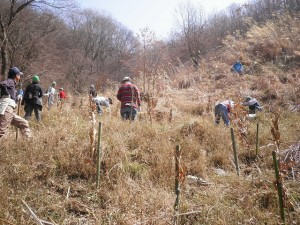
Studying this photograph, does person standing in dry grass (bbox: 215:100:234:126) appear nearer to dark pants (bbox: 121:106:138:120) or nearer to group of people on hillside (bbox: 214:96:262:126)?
group of people on hillside (bbox: 214:96:262:126)

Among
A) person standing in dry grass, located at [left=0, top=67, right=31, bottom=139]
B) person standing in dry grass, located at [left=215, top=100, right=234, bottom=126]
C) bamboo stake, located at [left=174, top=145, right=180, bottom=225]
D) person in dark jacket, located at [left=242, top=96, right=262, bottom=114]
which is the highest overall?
person in dark jacket, located at [left=242, top=96, right=262, bottom=114]

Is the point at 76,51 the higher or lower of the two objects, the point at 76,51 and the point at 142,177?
the higher

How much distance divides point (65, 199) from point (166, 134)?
2209 millimetres

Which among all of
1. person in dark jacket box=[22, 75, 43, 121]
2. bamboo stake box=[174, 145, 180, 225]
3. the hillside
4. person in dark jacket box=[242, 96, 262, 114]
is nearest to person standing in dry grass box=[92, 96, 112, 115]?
person in dark jacket box=[22, 75, 43, 121]

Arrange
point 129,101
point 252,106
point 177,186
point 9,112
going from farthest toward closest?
point 252,106, point 129,101, point 9,112, point 177,186

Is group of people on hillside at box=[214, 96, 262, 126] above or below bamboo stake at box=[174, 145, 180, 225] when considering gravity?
above

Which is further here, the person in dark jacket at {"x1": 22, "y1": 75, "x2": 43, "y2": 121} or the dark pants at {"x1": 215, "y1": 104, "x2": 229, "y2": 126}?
the person in dark jacket at {"x1": 22, "y1": 75, "x2": 43, "y2": 121}

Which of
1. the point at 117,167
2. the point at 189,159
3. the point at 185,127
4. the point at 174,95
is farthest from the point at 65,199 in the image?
the point at 174,95

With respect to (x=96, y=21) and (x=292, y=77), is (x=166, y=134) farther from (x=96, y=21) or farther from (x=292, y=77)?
(x=96, y=21)

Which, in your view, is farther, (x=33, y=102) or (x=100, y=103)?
(x=100, y=103)

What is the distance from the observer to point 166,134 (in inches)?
178

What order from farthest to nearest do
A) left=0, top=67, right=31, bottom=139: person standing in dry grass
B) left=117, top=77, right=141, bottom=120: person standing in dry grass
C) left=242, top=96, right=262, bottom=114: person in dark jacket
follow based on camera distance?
left=242, top=96, right=262, bottom=114: person in dark jacket, left=117, top=77, right=141, bottom=120: person standing in dry grass, left=0, top=67, right=31, bottom=139: person standing in dry grass

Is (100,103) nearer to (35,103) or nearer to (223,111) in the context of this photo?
(35,103)

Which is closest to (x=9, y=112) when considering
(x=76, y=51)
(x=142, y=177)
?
(x=142, y=177)
